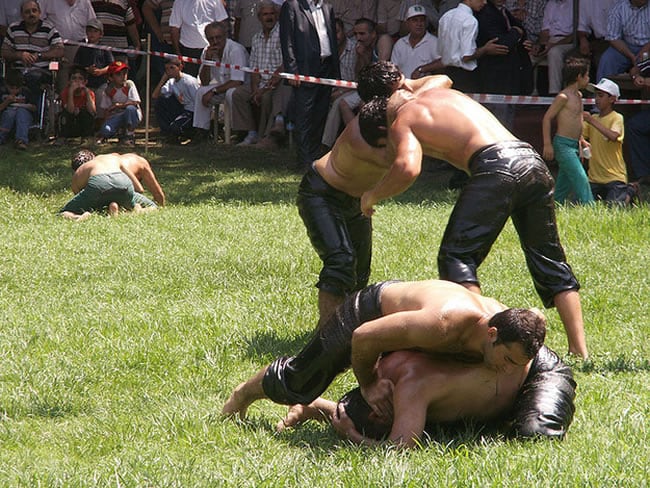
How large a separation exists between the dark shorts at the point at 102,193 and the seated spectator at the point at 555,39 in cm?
549

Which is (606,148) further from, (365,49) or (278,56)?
(278,56)

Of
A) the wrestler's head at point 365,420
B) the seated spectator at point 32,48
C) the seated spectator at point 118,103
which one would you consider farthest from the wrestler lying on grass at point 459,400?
the seated spectator at point 32,48

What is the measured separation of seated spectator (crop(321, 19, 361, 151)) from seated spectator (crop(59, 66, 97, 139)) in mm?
3792

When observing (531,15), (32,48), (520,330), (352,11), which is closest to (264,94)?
(352,11)

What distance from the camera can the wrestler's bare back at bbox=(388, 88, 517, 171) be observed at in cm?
563

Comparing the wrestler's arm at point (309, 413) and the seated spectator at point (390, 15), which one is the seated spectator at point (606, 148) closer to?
the seated spectator at point (390, 15)

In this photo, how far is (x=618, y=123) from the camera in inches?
454

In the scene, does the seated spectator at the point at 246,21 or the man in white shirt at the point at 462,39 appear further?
the seated spectator at the point at 246,21

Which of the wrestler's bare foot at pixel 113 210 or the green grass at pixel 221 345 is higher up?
the green grass at pixel 221 345

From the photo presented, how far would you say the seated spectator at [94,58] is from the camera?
1661 centimetres

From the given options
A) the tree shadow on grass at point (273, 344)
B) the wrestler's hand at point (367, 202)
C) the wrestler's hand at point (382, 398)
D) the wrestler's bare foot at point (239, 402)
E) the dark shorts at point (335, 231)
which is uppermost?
the wrestler's hand at point (367, 202)

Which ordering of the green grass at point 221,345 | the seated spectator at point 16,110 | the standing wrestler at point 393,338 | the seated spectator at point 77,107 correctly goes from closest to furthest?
the green grass at point 221,345
the standing wrestler at point 393,338
the seated spectator at point 16,110
the seated spectator at point 77,107

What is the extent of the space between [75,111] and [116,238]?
6.76 m

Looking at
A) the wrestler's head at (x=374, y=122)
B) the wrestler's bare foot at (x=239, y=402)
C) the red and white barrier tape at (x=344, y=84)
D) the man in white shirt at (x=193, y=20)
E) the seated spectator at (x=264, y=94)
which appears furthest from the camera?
the man in white shirt at (x=193, y=20)
